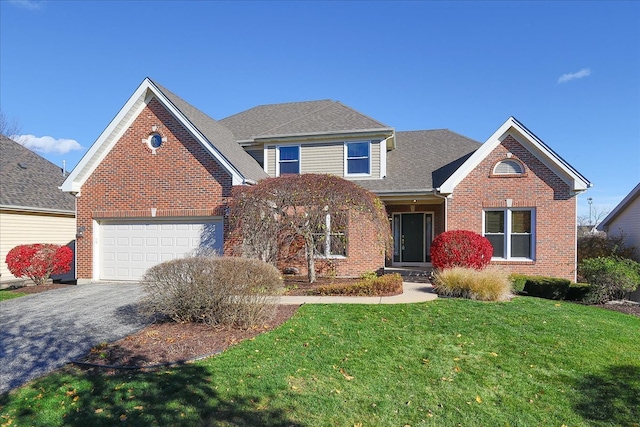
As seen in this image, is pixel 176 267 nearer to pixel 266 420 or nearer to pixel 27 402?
pixel 27 402

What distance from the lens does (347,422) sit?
410cm

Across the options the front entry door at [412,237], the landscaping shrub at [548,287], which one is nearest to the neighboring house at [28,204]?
the front entry door at [412,237]

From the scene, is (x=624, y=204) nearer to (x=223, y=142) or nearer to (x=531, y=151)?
(x=531, y=151)

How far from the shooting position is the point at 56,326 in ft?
25.2

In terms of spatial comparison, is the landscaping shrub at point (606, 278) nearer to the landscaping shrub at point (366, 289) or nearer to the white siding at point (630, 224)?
the white siding at point (630, 224)

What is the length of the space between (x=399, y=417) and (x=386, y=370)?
109 cm

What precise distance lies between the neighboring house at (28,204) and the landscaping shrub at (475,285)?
51.1 feet

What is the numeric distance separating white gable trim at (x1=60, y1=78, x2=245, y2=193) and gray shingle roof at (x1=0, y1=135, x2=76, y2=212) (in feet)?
10.9

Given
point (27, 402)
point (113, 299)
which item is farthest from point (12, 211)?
point (27, 402)

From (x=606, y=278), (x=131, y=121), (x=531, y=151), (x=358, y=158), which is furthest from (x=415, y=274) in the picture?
(x=131, y=121)

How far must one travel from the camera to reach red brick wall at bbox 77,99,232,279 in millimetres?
13062

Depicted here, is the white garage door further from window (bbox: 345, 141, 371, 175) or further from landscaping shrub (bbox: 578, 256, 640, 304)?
landscaping shrub (bbox: 578, 256, 640, 304)

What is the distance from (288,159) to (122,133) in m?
6.15

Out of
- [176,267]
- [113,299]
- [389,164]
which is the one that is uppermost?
[389,164]
